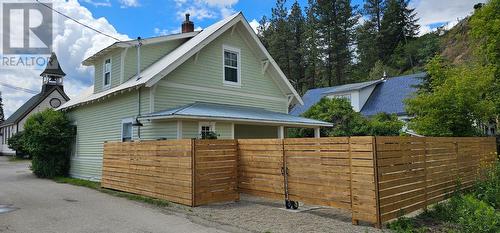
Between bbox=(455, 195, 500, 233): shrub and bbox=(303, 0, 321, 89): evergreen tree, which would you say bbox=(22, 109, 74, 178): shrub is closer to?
bbox=(455, 195, 500, 233): shrub

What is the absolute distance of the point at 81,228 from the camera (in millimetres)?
7477

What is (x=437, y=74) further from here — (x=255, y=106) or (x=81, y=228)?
(x=81, y=228)

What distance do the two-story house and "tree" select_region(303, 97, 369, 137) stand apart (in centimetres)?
378

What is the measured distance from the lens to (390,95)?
1304 inches

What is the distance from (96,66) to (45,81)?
3176 centimetres

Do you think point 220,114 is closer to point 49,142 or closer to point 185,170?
point 185,170

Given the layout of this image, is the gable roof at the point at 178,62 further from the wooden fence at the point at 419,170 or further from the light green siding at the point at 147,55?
the wooden fence at the point at 419,170

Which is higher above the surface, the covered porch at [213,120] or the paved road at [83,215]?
the covered porch at [213,120]

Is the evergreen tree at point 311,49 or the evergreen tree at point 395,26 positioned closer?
the evergreen tree at point 311,49

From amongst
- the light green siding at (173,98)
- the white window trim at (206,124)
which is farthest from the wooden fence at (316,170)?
the white window trim at (206,124)

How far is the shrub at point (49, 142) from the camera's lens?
17984 millimetres

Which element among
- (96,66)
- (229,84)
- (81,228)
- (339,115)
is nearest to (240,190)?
(81,228)

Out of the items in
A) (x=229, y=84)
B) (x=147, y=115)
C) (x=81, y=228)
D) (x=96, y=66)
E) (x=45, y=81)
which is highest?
(x=45, y=81)

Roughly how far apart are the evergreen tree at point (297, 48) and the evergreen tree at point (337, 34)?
3.67 m
